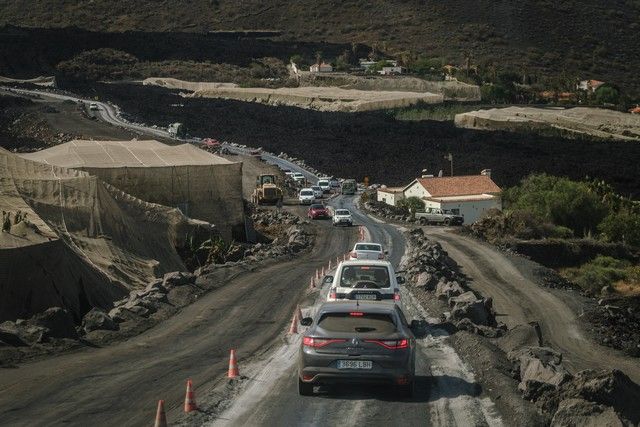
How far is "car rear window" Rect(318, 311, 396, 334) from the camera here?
1647cm

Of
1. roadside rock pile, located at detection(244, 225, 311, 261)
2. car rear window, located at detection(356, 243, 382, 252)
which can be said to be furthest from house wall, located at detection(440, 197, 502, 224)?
car rear window, located at detection(356, 243, 382, 252)

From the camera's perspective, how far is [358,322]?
54.5ft

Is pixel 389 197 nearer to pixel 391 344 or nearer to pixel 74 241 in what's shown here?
pixel 74 241

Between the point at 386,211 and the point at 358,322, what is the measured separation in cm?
6004

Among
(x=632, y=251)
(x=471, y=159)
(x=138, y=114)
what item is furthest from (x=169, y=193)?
(x=138, y=114)

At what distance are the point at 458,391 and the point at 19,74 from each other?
7315 inches

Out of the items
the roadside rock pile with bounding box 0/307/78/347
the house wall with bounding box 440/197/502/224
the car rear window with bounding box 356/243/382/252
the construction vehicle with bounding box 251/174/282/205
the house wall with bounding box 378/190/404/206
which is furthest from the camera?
the house wall with bounding box 378/190/404/206

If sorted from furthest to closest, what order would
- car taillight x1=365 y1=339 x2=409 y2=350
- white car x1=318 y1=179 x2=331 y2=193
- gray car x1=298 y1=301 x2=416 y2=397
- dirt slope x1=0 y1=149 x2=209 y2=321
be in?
white car x1=318 y1=179 x2=331 y2=193, dirt slope x1=0 y1=149 x2=209 y2=321, car taillight x1=365 y1=339 x2=409 y2=350, gray car x1=298 y1=301 x2=416 y2=397

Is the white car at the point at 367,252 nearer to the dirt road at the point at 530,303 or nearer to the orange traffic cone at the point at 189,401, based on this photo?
the dirt road at the point at 530,303

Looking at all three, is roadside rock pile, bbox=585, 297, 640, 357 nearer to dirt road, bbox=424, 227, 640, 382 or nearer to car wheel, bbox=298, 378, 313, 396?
dirt road, bbox=424, 227, 640, 382

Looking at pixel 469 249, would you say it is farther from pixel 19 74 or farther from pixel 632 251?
pixel 19 74

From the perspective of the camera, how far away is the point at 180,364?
66.6 feet

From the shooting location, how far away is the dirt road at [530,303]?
31853mm

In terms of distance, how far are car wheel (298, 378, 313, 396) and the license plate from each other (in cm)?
61
